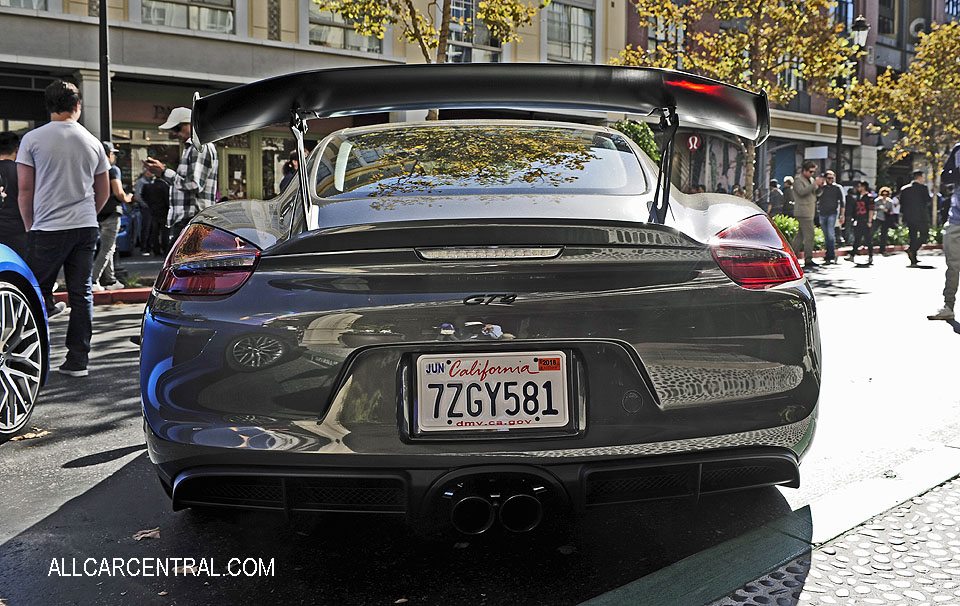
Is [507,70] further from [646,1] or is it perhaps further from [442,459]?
[646,1]

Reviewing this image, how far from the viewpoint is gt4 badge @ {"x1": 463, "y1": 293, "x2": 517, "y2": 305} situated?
2.47 m

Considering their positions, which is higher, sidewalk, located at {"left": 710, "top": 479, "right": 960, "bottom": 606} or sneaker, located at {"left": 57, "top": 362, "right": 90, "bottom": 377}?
sneaker, located at {"left": 57, "top": 362, "right": 90, "bottom": 377}

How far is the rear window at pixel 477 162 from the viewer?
118 inches

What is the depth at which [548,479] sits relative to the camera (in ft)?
8.22

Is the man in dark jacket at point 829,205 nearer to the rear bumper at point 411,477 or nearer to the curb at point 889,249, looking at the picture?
the curb at point 889,249

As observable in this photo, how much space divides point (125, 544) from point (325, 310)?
1.18 m

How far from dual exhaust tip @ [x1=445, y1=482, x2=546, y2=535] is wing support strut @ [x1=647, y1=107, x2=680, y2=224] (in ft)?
2.83

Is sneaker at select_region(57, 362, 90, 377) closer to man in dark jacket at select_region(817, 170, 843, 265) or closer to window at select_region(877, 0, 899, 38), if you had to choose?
man in dark jacket at select_region(817, 170, 843, 265)

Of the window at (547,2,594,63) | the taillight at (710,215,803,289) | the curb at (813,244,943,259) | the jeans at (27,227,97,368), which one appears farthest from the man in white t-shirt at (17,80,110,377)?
the window at (547,2,594,63)

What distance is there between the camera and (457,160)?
126 inches

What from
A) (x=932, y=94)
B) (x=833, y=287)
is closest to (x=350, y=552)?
(x=833, y=287)

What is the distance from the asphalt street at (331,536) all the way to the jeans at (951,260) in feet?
14.2

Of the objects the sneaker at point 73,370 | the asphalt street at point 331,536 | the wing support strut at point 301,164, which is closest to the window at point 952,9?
the asphalt street at point 331,536

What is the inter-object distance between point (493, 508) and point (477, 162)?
3.95 feet
